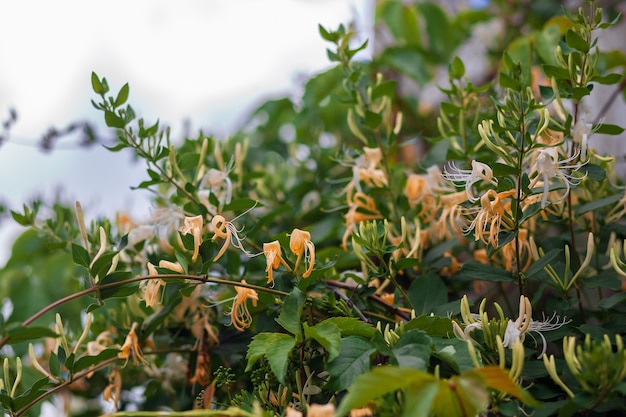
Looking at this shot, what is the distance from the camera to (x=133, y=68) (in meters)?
1.54

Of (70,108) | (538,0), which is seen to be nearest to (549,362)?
(538,0)

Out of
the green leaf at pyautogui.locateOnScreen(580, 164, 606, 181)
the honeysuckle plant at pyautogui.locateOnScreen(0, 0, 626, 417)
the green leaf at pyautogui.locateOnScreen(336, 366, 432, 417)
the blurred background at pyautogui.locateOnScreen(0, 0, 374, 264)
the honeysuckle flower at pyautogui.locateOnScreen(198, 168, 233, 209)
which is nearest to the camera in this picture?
the green leaf at pyautogui.locateOnScreen(336, 366, 432, 417)

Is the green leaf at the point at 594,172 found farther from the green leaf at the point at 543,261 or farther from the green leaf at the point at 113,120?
the green leaf at the point at 113,120

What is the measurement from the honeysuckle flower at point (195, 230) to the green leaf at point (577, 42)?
0.40m

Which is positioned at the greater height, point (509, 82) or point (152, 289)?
point (509, 82)

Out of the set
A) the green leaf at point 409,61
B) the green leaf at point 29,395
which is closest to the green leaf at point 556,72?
the green leaf at point 29,395

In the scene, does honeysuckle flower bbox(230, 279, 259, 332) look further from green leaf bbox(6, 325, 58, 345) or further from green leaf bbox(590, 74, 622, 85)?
green leaf bbox(590, 74, 622, 85)

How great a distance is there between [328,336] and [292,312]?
0.19 feet

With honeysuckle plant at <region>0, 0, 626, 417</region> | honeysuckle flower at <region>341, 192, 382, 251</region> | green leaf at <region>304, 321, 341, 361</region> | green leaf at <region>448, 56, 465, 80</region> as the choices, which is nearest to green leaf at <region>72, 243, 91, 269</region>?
honeysuckle plant at <region>0, 0, 626, 417</region>

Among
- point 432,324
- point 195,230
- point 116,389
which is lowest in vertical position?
point 116,389

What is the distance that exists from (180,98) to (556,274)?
1313 mm

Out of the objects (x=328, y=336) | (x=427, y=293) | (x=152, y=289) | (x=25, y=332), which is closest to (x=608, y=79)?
(x=427, y=293)

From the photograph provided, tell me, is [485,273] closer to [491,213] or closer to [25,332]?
[491,213]

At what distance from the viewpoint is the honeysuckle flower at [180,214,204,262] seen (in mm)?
579
